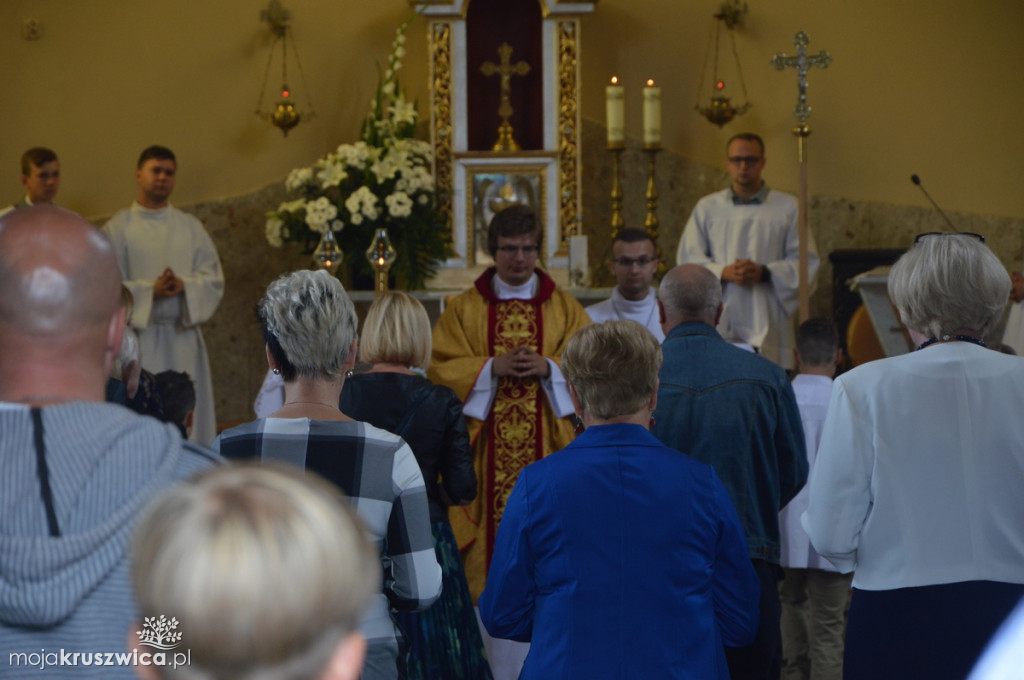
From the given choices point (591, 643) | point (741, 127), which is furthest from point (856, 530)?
point (741, 127)

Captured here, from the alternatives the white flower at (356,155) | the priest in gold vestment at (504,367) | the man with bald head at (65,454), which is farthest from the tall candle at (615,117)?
the man with bald head at (65,454)

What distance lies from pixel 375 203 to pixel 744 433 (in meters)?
4.21

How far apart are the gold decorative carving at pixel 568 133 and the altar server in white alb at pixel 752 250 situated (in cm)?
74

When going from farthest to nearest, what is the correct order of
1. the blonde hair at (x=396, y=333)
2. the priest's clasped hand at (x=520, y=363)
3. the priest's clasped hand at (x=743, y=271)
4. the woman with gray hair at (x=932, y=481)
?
the priest's clasped hand at (x=743, y=271) → the priest's clasped hand at (x=520, y=363) → the blonde hair at (x=396, y=333) → the woman with gray hair at (x=932, y=481)

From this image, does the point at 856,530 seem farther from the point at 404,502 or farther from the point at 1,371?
the point at 1,371

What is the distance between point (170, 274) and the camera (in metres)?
6.57

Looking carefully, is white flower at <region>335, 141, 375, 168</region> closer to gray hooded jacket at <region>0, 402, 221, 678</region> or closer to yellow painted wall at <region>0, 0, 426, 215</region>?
yellow painted wall at <region>0, 0, 426, 215</region>

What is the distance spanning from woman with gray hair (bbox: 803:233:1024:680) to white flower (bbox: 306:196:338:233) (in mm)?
4706

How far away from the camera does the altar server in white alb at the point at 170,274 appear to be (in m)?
6.71

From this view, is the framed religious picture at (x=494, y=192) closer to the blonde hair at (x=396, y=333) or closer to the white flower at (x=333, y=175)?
the white flower at (x=333, y=175)

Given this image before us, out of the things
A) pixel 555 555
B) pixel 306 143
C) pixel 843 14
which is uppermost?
pixel 843 14

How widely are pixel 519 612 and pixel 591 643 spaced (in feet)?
0.65

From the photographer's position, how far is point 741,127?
8086 millimetres

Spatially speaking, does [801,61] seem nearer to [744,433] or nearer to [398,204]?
[398,204]
